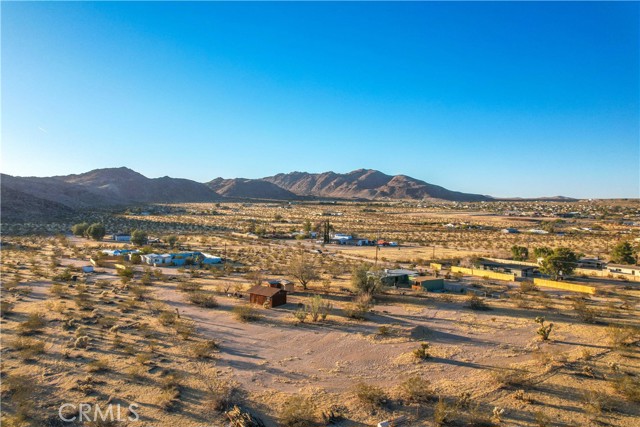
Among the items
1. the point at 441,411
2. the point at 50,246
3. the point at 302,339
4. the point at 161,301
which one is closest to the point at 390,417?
the point at 441,411

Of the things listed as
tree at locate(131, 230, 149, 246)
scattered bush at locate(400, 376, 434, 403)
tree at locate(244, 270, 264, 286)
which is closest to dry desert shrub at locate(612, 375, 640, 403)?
scattered bush at locate(400, 376, 434, 403)

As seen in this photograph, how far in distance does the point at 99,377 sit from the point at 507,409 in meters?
14.3

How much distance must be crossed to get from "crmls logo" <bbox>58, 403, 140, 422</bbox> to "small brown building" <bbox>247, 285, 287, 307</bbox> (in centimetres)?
1197

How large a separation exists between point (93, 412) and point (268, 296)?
41.8 ft

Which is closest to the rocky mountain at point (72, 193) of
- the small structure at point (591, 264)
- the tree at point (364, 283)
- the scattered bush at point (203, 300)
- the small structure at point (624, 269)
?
the scattered bush at point (203, 300)

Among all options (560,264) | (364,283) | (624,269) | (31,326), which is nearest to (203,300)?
(31,326)

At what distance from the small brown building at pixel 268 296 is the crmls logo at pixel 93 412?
39.3 feet

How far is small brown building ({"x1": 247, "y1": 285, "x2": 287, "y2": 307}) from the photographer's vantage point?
24188 mm

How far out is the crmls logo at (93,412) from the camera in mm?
11852

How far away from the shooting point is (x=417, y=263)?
42469 millimetres

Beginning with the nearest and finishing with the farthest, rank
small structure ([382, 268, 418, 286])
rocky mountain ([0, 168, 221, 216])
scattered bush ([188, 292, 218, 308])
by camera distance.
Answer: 1. scattered bush ([188, 292, 218, 308])
2. small structure ([382, 268, 418, 286])
3. rocky mountain ([0, 168, 221, 216])

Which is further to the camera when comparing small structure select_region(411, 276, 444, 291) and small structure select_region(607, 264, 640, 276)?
small structure select_region(607, 264, 640, 276)

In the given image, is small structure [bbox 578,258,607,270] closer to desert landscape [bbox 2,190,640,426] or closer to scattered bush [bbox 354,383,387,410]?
desert landscape [bbox 2,190,640,426]

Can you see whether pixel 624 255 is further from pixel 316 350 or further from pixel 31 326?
pixel 31 326
